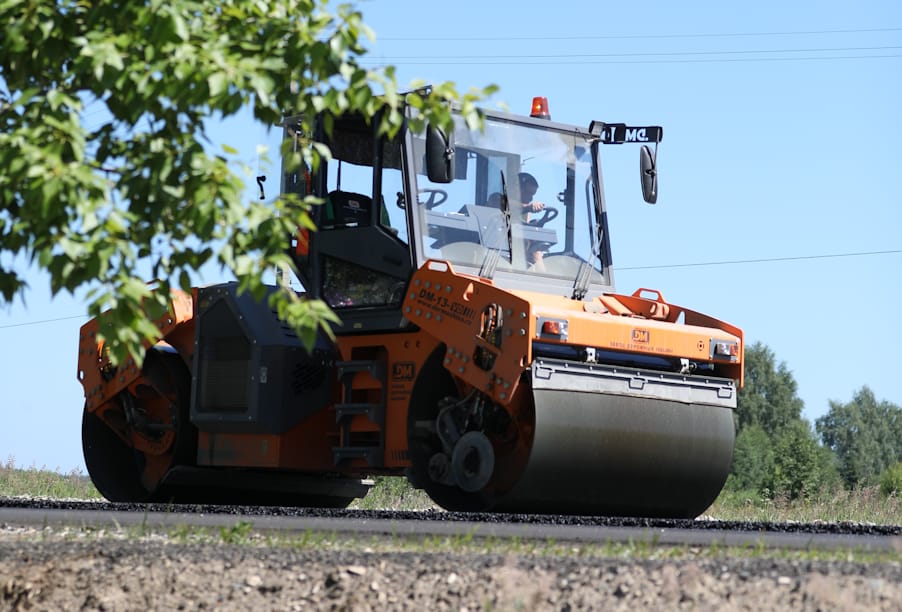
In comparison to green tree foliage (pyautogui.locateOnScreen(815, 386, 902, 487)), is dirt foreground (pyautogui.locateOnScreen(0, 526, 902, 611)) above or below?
below

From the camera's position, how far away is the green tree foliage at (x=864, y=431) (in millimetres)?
111062

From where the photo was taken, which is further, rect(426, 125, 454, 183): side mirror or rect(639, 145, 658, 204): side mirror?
rect(639, 145, 658, 204): side mirror

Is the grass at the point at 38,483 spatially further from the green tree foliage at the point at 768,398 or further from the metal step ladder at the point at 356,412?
the green tree foliage at the point at 768,398

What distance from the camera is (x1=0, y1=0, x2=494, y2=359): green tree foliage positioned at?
612cm

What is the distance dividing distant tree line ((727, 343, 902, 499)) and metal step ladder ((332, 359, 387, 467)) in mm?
52546

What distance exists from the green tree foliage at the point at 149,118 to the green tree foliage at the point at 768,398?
3692 inches

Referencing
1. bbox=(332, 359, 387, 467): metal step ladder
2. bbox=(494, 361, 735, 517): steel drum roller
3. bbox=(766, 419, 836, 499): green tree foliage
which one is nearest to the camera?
bbox=(494, 361, 735, 517): steel drum roller

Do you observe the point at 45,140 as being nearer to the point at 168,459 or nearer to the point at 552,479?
the point at 552,479

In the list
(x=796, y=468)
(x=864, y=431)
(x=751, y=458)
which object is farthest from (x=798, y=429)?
(x=796, y=468)

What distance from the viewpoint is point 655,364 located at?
12461 millimetres

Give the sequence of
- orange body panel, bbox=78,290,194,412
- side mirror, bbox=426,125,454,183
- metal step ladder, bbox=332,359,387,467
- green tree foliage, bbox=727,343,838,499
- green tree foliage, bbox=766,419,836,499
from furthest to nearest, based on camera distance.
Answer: green tree foliage, bbox=727,343,838,499 → green tree foliage, bbox=766,419,836,499 → orange body panel, bbox=78,290,194,412 → metal step ladder, bbox=332,359,387,467 → side mirror, bbox=426,125,454,183

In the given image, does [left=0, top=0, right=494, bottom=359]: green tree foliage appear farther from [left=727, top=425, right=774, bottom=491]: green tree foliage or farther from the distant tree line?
[left=727, top=425, right=774, bottom=491]: green tree foliage

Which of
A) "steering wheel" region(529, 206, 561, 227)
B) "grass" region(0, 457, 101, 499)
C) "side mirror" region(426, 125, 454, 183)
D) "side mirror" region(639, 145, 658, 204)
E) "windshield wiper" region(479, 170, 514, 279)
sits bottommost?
"grass" region(0, 457, 101, 499)

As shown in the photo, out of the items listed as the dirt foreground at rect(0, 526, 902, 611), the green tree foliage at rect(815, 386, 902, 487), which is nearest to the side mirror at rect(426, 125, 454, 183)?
the dirt foreground at rect(0, 526, 902, 611)
